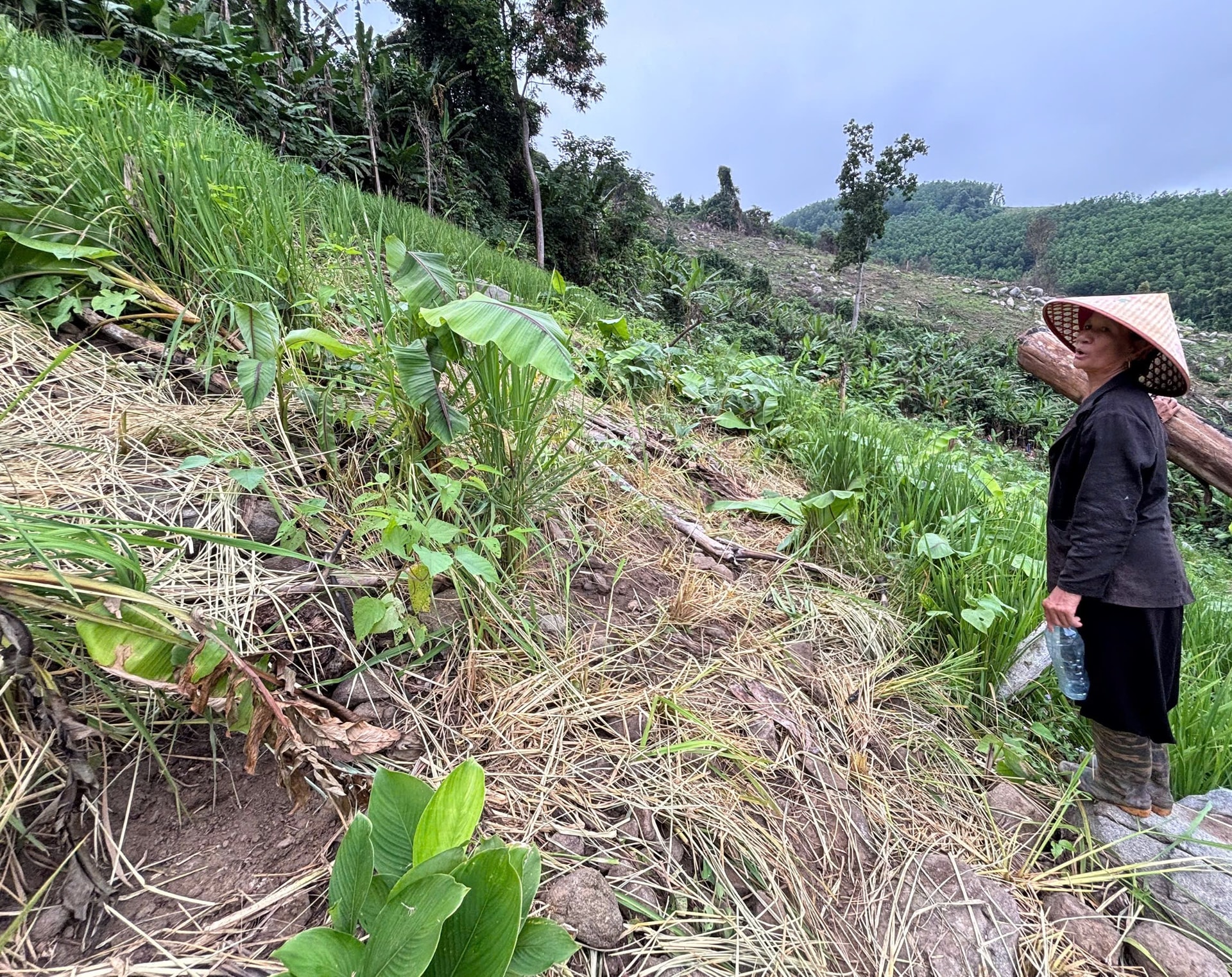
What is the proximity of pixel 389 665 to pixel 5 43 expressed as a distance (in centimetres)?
316

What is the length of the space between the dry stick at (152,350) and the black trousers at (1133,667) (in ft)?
7.56

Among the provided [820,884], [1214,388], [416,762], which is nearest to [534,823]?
[416,762]

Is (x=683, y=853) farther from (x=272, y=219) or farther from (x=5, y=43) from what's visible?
(x=5, y=43)

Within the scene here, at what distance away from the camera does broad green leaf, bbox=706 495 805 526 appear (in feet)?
6.45

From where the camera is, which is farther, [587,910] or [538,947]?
[587,910]

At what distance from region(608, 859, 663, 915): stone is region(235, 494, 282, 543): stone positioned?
89cm

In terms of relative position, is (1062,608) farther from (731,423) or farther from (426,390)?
(731,423)

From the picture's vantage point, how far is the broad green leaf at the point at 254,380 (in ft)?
3.51

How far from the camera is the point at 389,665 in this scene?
101cm

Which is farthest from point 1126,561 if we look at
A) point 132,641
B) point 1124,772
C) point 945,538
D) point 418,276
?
point 132,641

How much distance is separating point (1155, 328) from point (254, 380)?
2063 mm

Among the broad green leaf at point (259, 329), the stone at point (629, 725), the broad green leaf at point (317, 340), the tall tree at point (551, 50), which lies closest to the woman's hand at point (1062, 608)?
the stone at point (629, 725)

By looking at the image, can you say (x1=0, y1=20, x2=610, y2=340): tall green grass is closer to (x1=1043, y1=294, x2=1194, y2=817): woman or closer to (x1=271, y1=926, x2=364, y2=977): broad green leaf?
(x1=271, y1=926, x2=364, y2=977): broad green leaf

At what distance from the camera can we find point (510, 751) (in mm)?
980
